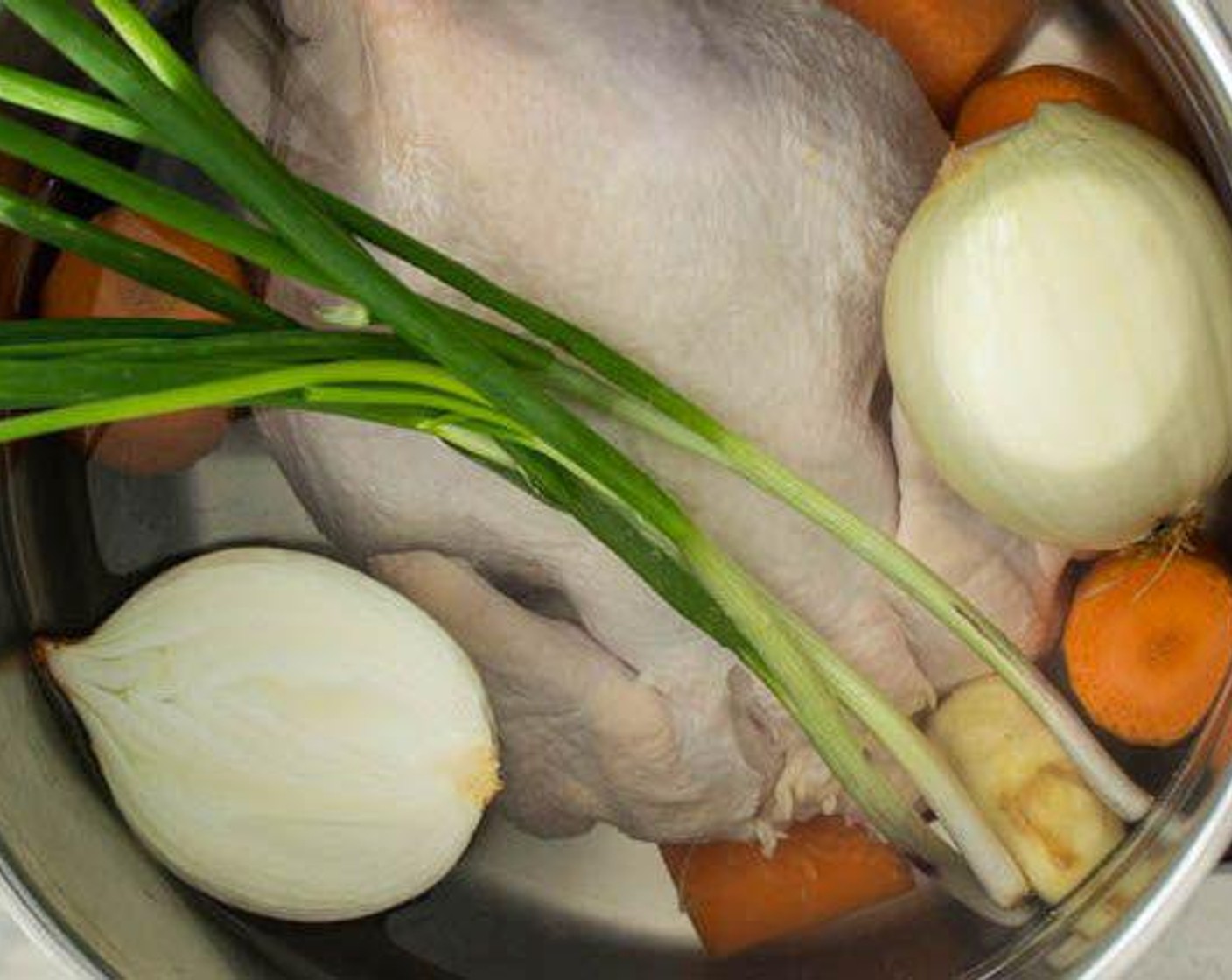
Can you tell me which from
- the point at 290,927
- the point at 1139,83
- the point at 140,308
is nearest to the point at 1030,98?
the point at 1139,83

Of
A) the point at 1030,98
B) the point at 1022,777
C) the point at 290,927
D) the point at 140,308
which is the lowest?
the point at 290,927

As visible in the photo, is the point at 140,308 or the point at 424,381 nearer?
the point at 424,381

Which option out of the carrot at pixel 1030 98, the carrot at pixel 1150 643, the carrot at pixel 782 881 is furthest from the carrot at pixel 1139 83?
the carrot at pixel 782 881

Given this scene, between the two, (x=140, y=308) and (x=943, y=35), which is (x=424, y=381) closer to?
(x=140, y=308)

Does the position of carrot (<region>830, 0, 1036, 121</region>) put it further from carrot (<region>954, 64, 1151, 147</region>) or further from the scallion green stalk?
the scallion green stalk

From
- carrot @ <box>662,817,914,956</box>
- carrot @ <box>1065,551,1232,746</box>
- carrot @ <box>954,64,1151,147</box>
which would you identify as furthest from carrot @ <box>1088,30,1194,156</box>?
carrot @ <box>662,817,914,956</box>

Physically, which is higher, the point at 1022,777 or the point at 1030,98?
the point at 1030,98
